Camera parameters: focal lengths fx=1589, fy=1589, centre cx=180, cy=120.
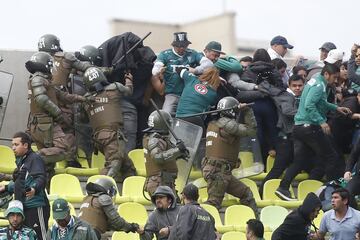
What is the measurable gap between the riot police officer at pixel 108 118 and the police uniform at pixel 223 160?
1.10 metres

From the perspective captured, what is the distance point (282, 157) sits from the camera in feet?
71.5

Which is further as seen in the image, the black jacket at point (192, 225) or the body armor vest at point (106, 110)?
the body armor vest at point (106, 110)

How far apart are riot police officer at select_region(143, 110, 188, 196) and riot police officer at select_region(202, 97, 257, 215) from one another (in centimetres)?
67

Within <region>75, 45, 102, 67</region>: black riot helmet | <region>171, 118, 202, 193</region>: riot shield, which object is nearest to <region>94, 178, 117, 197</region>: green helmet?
<region>171, 118, 202, 193</region>: riot shield

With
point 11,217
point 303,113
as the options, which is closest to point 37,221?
point 11,217

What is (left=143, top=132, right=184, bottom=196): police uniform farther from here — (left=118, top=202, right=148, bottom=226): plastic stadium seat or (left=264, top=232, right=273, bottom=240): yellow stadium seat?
(left=264, top=232, right=273, bottom=240): yellow stadium seat

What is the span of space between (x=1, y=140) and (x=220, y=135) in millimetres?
3299

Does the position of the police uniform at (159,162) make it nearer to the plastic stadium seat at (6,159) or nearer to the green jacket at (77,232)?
the plastic stadium seat at (6,159)

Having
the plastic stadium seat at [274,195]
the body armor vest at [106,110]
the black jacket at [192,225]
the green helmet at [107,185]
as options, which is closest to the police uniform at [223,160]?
the plastic stadium seat at [274,195]

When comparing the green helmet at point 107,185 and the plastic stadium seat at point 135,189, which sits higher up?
the green helmet at point 107,185

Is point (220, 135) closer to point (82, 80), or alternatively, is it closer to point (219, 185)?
point (219, 185)

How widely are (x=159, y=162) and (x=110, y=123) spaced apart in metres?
1.52

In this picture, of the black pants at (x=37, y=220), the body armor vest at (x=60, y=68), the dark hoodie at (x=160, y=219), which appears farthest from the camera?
the body armor vest at (x=60, y=68)

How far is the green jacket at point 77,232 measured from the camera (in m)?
16.8
